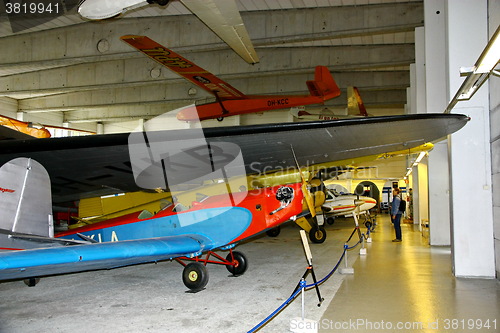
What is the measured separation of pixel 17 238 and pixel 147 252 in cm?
155

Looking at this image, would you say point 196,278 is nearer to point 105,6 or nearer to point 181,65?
point 105,6

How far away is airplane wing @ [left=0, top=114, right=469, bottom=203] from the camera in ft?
18.7

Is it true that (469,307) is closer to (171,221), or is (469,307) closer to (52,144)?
(171,221)

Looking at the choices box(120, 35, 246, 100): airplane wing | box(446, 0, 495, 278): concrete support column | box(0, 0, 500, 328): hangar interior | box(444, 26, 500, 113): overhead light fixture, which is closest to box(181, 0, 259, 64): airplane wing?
box(0, 0, 500, 328): hangar interior

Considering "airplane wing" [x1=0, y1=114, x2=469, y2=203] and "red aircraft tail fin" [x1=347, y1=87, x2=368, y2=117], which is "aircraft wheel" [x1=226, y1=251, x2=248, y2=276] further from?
"red aircraft tail fin" [x1=347, y1=87, x2=368, y2=117]

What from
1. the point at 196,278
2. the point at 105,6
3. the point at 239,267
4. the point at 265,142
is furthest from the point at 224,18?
the point at 196,278

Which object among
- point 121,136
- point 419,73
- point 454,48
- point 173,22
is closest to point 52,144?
point 121,136

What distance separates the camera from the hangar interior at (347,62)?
6711mm

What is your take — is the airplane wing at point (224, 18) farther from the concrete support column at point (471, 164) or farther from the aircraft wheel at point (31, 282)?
the aircraft wheel at point (31, 282)

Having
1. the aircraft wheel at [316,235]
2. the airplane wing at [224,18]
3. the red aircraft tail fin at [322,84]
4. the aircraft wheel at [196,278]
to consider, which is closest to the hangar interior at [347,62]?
the red aircraft tail fin at [322,84]

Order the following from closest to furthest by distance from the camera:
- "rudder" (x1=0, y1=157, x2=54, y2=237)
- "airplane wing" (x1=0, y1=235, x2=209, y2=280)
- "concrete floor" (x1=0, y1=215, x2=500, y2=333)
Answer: "airplane wing" (x1=0, y1=235, x2=209, y2=280) < "concrete floor" (x1=0, y1=215, x2=500, y2=333) < "rudder" (x1=0, y1=157, x2=54, y2=237)

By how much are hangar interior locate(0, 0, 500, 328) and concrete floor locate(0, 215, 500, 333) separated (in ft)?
2.47

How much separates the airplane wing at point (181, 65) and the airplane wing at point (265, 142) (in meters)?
4.81

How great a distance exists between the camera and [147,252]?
17.1 ft
